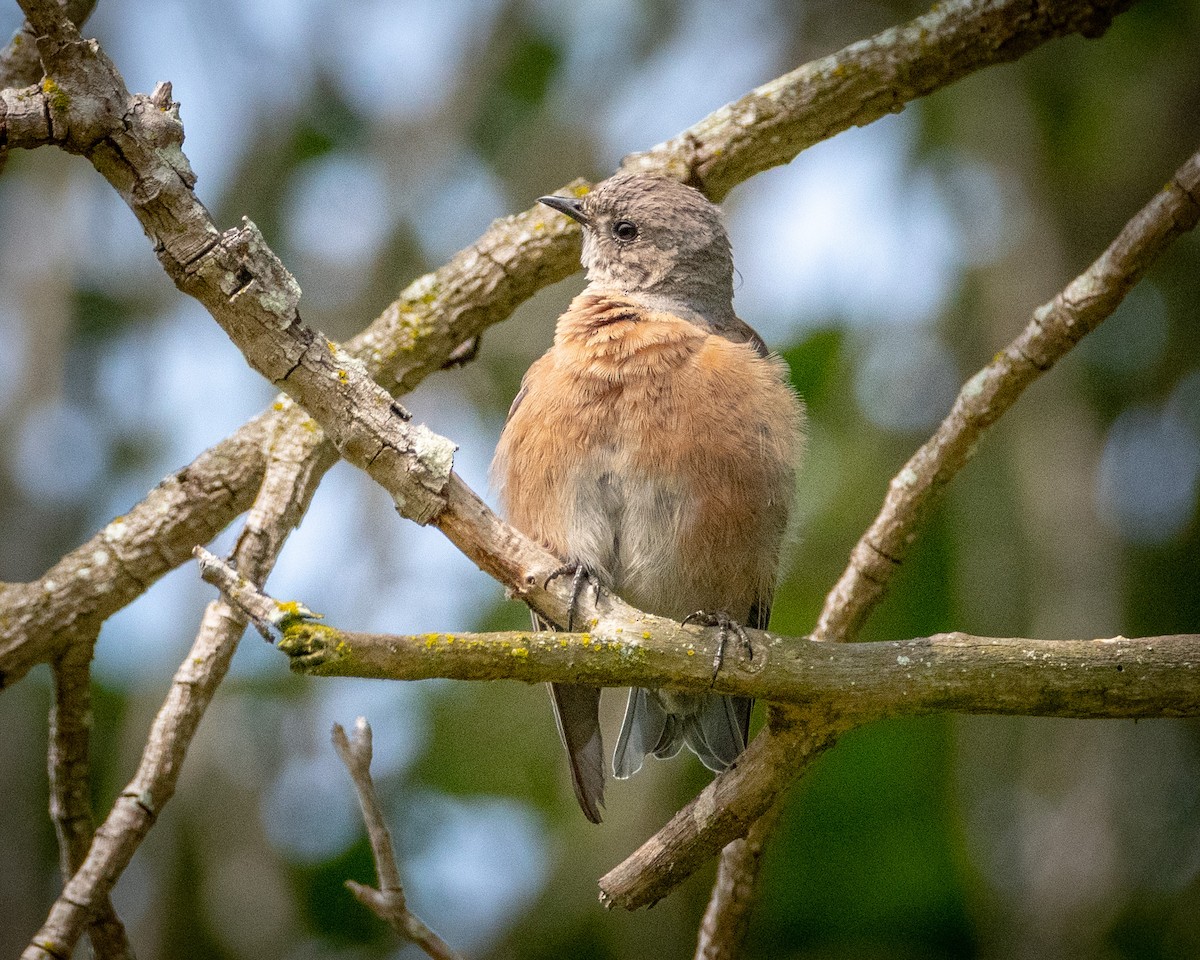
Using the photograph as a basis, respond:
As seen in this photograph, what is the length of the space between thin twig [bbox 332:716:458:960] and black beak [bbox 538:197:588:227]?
2072 millimetres

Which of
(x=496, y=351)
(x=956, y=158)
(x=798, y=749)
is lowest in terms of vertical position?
(x=798, y=749)

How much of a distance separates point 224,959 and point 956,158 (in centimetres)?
556

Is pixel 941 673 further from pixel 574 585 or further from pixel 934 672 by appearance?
pixel 574 585

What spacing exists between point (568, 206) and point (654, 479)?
45.2 inches

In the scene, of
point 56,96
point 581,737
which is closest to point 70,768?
point 581,737

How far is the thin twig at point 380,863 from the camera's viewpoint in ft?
10.6

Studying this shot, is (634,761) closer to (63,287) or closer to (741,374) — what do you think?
(741,374)

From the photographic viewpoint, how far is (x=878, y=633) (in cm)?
569

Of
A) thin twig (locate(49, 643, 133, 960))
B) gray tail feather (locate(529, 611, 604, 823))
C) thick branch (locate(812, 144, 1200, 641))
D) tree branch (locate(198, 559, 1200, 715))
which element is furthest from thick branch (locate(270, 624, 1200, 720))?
thin twig (locate(49, 643, 133, 960))

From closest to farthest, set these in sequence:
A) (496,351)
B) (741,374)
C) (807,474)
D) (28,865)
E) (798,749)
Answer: (798,749)
(741,374)
(28,865)
(807,474)
(496,351)

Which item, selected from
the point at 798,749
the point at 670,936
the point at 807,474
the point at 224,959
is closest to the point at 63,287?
the point at 224,959

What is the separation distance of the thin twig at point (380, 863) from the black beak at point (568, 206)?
207 cm

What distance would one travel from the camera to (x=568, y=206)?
4438 mm

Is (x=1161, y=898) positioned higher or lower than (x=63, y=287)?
lower
